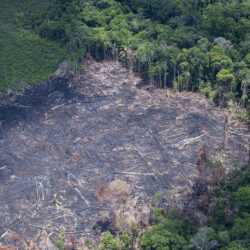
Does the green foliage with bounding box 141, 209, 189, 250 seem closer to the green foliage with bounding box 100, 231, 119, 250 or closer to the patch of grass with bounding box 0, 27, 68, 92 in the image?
the green foliage with bounding box 100, 231, 119, 250

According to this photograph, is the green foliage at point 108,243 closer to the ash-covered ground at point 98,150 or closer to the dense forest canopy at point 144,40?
the ash-covered ground at point 98,150

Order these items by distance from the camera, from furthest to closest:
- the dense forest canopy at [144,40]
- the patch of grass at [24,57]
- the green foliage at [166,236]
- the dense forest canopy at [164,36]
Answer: the patch of grass at [24,57] → the dense forest canopy at [144,40] → the dense forest canopy at [164,36] → the green foliage at [166,236]

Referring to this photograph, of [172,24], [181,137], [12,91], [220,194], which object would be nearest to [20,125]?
[12,91]

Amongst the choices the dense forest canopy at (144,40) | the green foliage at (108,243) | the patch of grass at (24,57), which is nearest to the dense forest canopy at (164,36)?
the dense forest canopy at (144,40)

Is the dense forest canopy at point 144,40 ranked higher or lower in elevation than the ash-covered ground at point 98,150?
higher

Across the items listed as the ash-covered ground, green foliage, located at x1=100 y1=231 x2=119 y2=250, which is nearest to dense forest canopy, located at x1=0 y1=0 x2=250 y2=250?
the ash-covered ground

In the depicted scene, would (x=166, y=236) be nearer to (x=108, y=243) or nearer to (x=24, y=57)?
(x=108, y=243)
